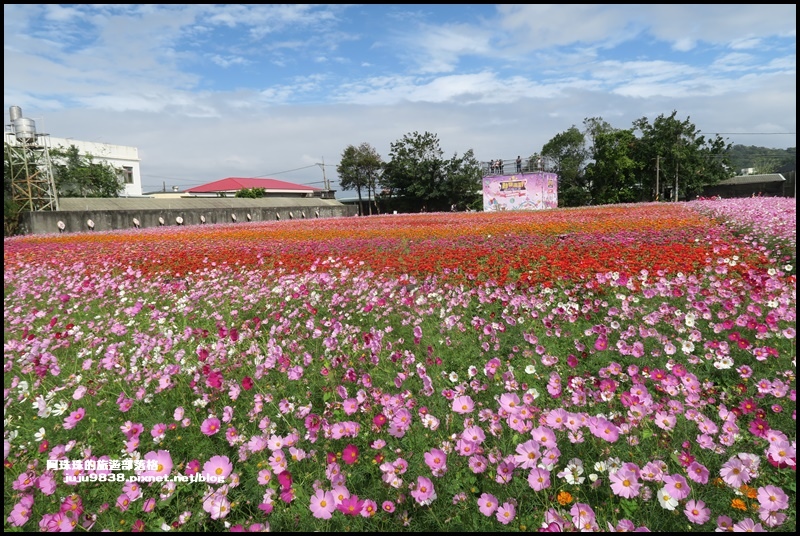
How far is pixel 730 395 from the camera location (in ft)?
8.21

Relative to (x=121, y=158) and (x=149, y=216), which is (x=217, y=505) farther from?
(x=121, y=158)

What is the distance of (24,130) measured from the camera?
2436cm

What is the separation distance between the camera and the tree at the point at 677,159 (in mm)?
36062

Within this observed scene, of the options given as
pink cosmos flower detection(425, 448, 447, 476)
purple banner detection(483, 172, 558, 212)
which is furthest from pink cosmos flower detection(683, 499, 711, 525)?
purple banner detection(483, 172, 558, 212)

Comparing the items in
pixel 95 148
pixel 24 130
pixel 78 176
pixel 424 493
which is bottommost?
pixel 424 493

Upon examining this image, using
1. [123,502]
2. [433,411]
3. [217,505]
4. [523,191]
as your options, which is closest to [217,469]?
[217,505]

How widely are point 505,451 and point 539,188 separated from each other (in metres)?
30.1

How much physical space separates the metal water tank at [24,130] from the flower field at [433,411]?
26.3 meters

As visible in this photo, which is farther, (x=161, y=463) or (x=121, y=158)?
(x=121, y=158)

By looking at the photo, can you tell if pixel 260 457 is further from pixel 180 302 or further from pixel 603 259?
pixel 603 259

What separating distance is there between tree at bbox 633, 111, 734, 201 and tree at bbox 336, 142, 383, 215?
24704mm

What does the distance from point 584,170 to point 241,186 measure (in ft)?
133

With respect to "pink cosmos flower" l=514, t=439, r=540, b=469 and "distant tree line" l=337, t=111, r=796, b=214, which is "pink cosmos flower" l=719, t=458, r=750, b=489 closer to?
"pink cosmos flower" l=514, t=439, r=540, b=469

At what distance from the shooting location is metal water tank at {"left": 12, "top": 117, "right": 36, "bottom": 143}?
24312 millimetres
